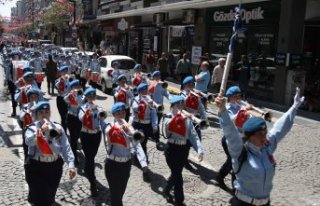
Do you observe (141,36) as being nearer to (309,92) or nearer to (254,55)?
(254,55)

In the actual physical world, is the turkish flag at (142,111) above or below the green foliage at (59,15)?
below

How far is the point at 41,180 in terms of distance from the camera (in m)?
5.60

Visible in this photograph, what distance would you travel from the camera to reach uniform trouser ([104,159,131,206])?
5.74 meters

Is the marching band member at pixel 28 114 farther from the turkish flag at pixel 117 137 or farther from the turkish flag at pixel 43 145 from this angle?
the turkish flag at pixel 117 137

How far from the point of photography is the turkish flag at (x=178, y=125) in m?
6.68

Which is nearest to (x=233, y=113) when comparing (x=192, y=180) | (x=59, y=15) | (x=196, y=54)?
(x=192, y=180)

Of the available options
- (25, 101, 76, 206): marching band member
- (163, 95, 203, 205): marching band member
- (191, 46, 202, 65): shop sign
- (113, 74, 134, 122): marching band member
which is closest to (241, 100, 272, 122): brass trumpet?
(163, 95, 203, 205): marching band member

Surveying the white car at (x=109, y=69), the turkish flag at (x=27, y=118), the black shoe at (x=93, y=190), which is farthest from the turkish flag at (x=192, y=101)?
the white car at (x=109, y=69)

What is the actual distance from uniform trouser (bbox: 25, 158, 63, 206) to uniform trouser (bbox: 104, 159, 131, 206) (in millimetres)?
713

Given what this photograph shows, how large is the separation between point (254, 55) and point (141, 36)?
15920 mm

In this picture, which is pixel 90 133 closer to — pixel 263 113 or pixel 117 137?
pixel 117 137

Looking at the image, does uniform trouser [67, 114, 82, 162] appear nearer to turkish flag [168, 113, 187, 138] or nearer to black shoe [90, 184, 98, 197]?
black shoe [90, 184, 98, 197]

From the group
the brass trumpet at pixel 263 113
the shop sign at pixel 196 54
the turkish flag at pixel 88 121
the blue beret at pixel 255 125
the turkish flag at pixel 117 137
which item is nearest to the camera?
the blue beret at pixel 255 125

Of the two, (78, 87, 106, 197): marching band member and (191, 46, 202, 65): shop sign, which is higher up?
(191, 46, 202, 65): shop sign
